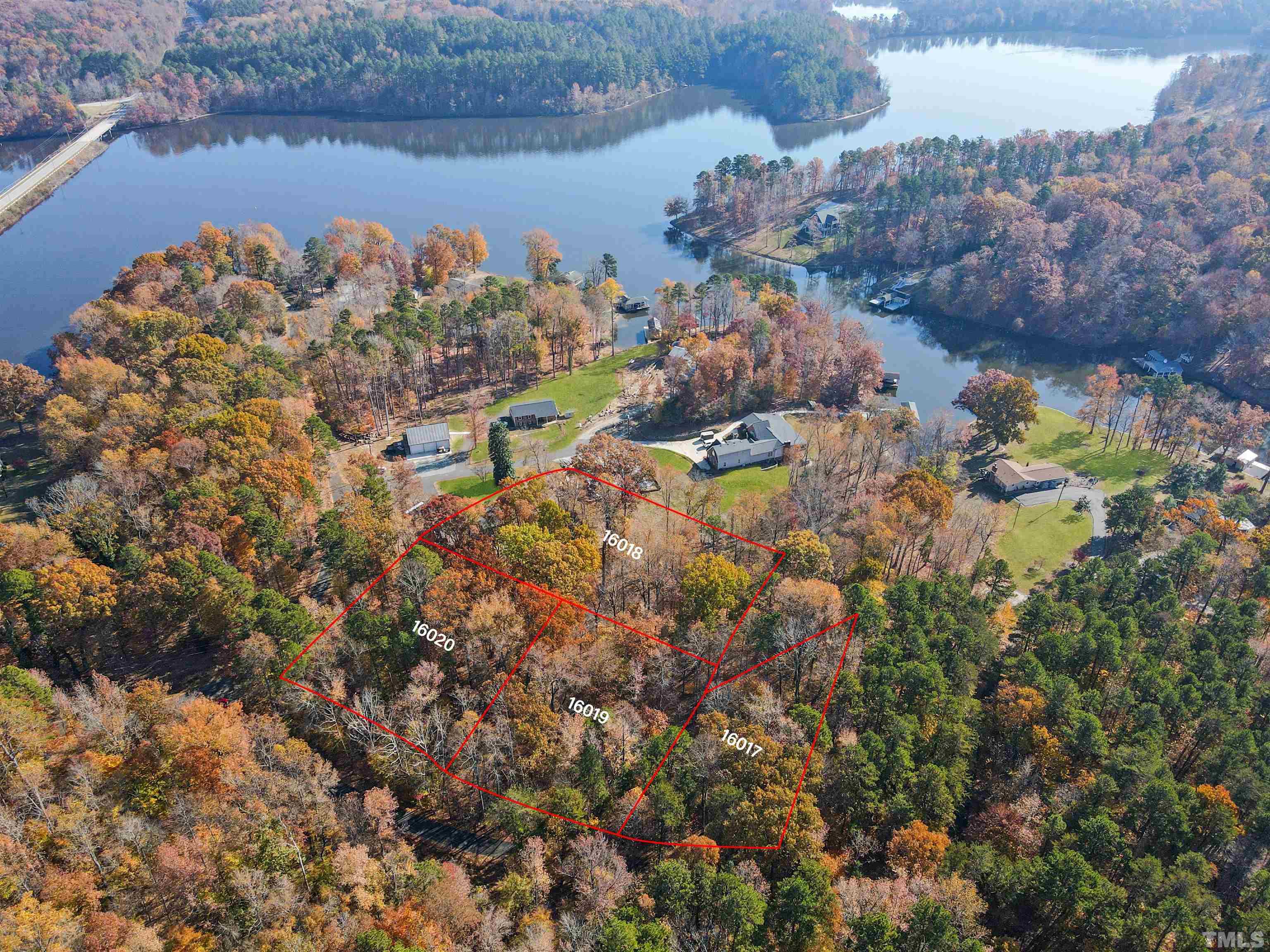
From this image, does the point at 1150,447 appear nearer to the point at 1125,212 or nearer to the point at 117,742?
the point at 1125,212

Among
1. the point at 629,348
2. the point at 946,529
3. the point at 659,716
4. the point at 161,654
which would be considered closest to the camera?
the point at 659,716

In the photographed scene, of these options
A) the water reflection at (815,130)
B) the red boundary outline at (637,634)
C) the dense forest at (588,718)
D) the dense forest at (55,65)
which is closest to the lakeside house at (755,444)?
the dense forest at (588,718)

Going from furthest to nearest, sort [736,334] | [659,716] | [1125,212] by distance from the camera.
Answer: [1125,212], [736,334], [659,716]

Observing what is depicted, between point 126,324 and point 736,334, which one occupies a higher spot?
point 126,324

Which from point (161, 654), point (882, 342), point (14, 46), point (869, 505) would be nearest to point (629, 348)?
point (882, 342)

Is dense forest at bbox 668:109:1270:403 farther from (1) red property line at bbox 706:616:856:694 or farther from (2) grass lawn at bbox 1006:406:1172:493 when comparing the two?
(1) red property line at bbox 706:616:856:694

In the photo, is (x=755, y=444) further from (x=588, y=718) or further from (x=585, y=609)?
(x=588, y=718)

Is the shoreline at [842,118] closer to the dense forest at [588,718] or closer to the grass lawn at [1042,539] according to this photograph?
the grass lawn at [1042,539]
